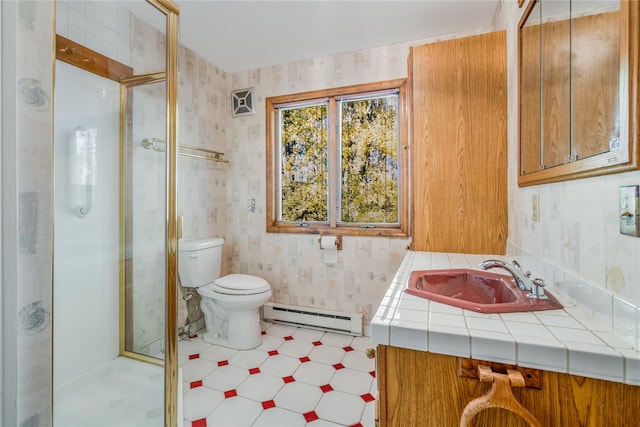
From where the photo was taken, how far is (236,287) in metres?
2.18

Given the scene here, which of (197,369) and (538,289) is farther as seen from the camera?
(197,369)

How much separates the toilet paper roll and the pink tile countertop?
5.10 feet

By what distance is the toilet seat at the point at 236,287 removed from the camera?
2.18 metres

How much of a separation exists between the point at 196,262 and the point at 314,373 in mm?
1185

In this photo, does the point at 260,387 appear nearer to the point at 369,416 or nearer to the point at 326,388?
the point at 326,388

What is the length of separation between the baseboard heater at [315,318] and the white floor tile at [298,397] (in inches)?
28.2

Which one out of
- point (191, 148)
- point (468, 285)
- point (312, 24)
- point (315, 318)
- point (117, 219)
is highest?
point (312, 24)

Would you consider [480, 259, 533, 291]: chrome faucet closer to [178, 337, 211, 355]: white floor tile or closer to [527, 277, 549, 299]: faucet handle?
[527, 277, 549, 299]: faucet handle

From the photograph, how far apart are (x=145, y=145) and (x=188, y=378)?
4.70 feet

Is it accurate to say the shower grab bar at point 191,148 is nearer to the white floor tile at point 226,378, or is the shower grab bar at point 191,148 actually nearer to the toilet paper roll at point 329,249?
the toilet paper roll at point 329,249

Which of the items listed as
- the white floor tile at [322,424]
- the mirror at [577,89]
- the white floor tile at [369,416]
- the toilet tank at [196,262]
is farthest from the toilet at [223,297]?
the mirror at [577,89]

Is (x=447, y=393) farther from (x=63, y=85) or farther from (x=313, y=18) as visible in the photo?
(x=313, y=18)

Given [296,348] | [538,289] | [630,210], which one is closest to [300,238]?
[296,348]

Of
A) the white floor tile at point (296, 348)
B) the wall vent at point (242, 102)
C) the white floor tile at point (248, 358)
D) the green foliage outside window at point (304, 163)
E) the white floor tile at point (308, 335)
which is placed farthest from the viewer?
the wall vent at point (242, 102)
